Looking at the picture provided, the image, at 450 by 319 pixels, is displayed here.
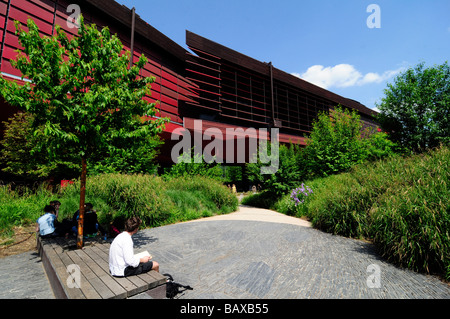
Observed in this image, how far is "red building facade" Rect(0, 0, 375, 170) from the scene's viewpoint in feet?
35.5

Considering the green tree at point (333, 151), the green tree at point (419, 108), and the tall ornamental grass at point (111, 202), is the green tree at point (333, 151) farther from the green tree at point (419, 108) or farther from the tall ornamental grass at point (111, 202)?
the tall ornamental grass at point (111, 202)

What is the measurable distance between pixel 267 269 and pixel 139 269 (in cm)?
236

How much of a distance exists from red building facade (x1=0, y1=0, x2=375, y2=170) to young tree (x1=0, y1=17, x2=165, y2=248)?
399cm

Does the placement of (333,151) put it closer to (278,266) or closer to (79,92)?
(278,266)

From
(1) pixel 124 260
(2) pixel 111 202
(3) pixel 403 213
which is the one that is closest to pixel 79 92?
(1) pixel 124 260

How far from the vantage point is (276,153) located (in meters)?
13.1

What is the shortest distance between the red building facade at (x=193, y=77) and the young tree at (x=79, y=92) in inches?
157

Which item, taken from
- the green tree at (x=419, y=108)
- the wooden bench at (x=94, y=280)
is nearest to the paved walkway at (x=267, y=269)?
the wooden bench at (x=94, y=280)

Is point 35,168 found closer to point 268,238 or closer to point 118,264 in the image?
point 118,264

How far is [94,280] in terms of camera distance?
2.75 m

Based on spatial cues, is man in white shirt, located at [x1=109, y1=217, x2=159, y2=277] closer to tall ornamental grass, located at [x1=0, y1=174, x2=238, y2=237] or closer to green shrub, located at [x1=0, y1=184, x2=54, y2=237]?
tall ornamental grass, located at [x1=0, y1=174, x2=238, y2=237]

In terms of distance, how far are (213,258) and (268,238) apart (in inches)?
82.8

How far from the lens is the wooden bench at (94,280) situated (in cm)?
244

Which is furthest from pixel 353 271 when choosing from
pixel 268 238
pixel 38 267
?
pixel 38 267
